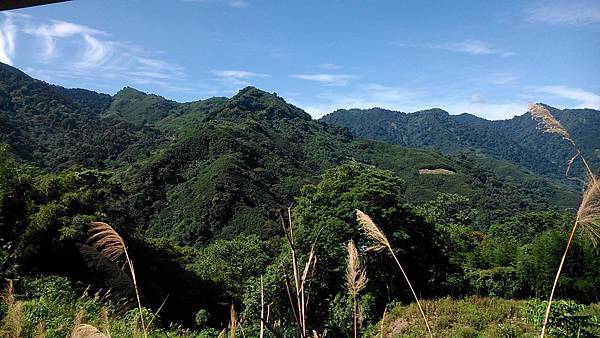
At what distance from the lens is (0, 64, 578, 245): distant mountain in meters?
56.7

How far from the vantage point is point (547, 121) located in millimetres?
1345

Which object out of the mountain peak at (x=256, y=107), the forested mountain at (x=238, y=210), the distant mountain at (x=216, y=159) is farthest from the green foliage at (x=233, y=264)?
the mountain peak at (x=256, y=107)

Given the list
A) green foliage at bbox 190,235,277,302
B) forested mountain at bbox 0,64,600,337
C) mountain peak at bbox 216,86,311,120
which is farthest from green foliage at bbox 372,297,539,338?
mountain peak at bbox 216,86,311,120

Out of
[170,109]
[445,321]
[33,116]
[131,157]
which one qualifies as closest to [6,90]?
[33,116]

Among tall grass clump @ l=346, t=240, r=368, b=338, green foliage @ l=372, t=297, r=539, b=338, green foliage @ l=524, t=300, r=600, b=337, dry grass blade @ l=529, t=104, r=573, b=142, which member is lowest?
green foliage @ l=372, t=297, r=539, b=338

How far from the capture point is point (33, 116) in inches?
3223

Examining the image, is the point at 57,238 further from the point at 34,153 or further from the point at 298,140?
the point at 298,140

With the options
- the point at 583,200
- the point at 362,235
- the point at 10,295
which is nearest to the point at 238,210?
the point at 362,235

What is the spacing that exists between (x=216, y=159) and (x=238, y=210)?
16370mm

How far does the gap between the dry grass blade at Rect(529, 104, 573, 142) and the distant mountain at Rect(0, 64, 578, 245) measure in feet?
99.5

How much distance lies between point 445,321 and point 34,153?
66.8m

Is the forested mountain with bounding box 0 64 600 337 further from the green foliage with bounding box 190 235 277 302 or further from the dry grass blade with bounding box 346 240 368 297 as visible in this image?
the dry grass blade with bounding box 346 240 368 297

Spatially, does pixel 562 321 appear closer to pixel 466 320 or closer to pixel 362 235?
pixel 466 320

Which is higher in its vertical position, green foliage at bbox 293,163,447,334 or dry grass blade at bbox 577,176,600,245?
dry grass blade at bbox 577,176,600,245
